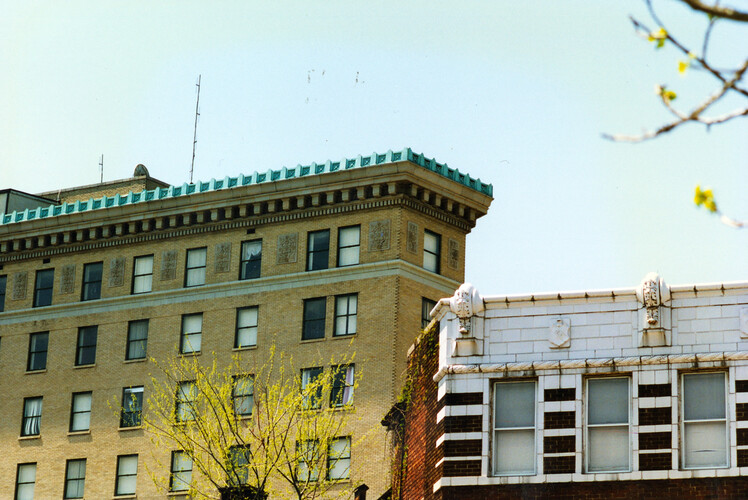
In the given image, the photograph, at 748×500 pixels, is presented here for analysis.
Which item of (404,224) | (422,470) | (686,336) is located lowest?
(422,470)

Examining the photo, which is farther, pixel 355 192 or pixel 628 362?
pixel 355 192

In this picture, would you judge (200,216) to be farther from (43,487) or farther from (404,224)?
(43,487)

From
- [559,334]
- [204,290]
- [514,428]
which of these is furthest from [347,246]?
[514,428]

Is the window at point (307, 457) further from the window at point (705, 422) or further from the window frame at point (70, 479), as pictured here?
the window at point (705, 422)

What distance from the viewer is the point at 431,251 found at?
62281mm

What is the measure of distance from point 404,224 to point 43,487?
66.3 feet

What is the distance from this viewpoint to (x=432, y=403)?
34656 mm

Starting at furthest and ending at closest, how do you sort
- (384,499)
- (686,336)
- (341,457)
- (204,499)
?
(341,457), (204,499), (384,499), (686,336)

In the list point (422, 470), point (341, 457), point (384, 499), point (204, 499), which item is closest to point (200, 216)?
point (341, 457)

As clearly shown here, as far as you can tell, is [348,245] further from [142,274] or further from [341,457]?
[142,274]

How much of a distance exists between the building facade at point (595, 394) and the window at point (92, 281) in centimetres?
3598

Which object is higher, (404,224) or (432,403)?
(404,224)

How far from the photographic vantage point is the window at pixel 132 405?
6294cm

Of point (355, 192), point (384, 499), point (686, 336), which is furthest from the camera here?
point (355, 192)
